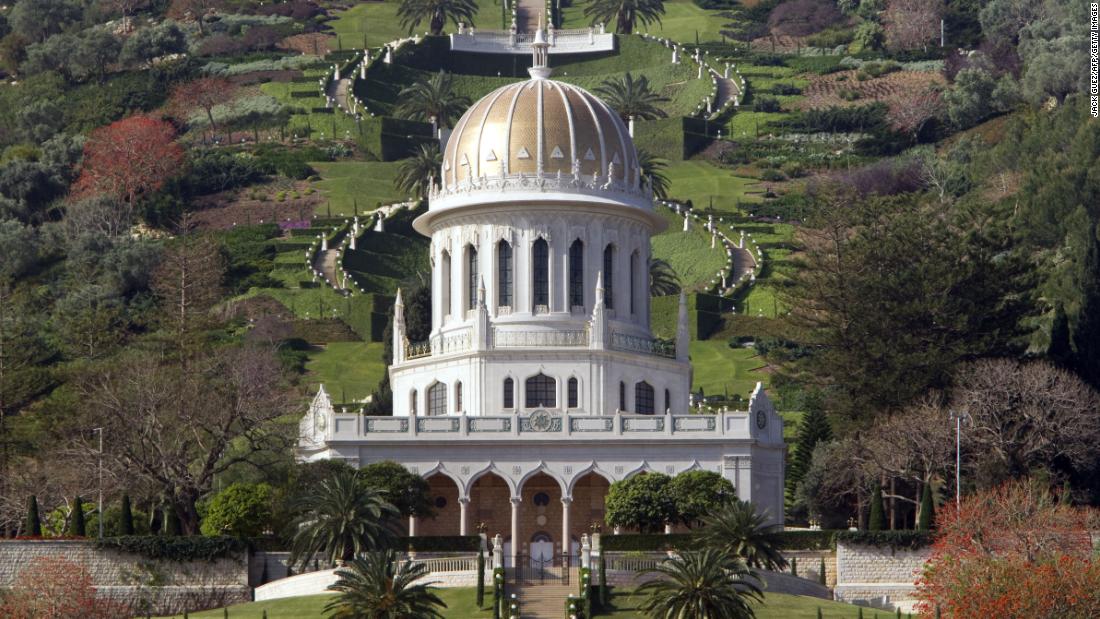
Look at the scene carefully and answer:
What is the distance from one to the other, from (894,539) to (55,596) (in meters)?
29.9

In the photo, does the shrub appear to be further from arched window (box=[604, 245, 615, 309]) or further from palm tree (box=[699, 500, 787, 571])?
arched window (box=[604, 245, 615, 309])

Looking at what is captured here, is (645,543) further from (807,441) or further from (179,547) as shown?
(807,441)

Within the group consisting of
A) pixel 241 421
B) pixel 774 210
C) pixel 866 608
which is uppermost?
pixel 774 210

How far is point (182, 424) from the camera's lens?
344 ft

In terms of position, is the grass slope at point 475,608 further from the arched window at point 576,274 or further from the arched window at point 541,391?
the arched window at point 576,274

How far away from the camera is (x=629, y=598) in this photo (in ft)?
285

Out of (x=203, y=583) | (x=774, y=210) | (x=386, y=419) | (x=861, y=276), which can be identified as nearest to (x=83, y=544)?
(x=203, y=583)

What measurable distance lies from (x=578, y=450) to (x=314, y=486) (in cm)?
1266

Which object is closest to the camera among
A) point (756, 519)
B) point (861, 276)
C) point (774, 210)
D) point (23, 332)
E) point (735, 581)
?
point (735, 581)

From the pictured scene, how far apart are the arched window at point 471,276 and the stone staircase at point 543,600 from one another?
2239 cm

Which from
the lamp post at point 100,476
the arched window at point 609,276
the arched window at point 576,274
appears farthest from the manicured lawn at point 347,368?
the lamp post at point 100,476

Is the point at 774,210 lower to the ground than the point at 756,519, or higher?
higher

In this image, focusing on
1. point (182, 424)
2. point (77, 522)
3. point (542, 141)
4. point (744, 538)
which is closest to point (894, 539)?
point (744, 538)

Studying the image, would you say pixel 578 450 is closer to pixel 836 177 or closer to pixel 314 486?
pixel 314 486
